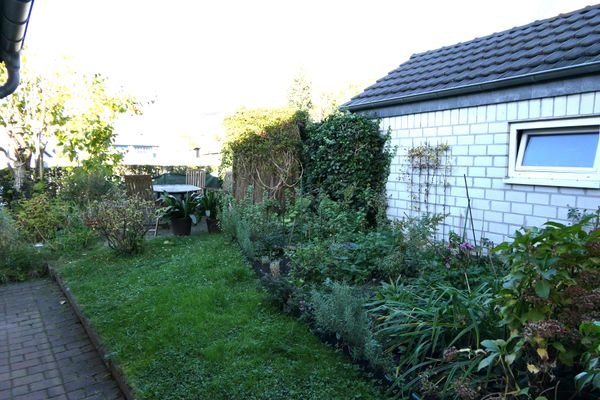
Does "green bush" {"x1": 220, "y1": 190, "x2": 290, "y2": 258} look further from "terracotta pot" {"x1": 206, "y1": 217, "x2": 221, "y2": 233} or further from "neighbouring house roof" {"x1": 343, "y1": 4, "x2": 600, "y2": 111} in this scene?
"neighbouring house roof" {"x1": 343, "y1": 4, "x2": 600, "y2": 111}

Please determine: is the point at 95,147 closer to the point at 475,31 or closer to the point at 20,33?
the point at 20,33

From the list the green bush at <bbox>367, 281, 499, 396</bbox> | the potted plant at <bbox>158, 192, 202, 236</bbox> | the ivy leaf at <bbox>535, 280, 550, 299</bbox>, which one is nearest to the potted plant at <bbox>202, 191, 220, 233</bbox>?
the potted plant at <bbox>158, 192, 202, 236</bbox>

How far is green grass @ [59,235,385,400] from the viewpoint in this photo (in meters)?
2.79

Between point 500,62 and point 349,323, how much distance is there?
4.26 meters

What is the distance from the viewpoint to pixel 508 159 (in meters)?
4.92

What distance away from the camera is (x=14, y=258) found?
261 inches

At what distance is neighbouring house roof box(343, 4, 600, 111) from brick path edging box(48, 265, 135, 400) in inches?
194

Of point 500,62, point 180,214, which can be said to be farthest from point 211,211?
point 500,62

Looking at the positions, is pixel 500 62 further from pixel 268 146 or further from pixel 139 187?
pixel 139 187

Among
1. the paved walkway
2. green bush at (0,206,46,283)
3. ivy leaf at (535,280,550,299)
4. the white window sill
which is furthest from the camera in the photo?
green bush at (0,206,46,283)

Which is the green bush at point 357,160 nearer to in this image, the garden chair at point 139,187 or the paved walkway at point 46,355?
the paved walkway at point 46,355

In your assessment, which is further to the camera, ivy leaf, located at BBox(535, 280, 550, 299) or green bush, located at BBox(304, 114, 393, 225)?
green bush, located at BBox(304, 114, 393, 225)

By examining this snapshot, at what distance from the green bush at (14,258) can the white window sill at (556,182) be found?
7129mm

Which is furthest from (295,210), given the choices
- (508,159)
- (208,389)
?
(208,389)
